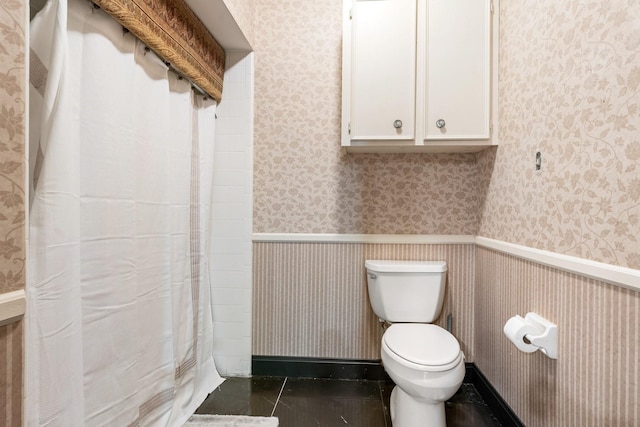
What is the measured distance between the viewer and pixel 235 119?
6.50 feet

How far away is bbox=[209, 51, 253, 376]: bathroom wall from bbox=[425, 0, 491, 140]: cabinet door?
1.02m

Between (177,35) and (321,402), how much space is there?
6.05 ft

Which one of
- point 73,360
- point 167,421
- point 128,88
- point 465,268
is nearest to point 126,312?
point 73,360

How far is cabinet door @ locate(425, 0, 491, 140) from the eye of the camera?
5.37 feet

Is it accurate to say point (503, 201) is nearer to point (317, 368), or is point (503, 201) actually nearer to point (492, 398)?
point (492, 398)

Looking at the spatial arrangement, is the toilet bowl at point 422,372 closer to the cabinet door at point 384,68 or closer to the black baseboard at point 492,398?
the black baseboard at point 492,398

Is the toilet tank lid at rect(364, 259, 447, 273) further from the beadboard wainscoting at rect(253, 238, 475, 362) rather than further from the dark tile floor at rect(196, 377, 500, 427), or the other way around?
the dark tile floor at rect(196, 377, 500, 427)

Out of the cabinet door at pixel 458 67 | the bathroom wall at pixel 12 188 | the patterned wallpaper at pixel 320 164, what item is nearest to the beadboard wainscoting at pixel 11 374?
the bathroom wall at pixel 12 188

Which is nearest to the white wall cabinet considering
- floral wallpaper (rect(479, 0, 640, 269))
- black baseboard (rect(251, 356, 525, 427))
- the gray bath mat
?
floral wallpaper (rect(479, 0, 640, 269))

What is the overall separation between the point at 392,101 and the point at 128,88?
3.77 feet

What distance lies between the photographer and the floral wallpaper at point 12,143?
2.11 ft

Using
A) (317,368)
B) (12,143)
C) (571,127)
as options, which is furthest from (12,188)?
(317,368)

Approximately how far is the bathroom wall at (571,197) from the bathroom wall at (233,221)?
1347 mm

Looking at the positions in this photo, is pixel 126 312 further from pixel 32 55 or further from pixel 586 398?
pixel 586 398
